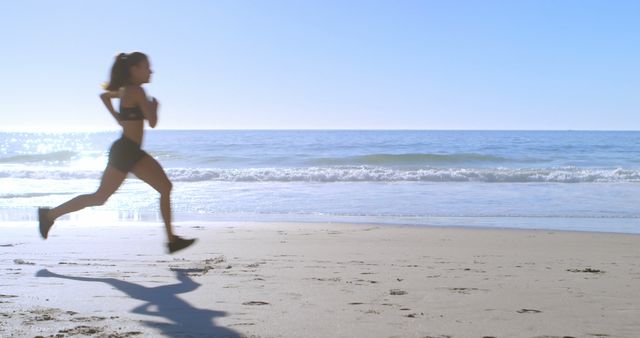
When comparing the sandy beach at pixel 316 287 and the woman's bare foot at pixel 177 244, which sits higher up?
the woman's bare foot at pixel 177 244

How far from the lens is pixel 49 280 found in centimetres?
423

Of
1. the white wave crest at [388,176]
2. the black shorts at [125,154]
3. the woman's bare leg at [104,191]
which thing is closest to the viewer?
the black shorts at [125,154]

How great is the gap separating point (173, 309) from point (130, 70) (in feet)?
5.50

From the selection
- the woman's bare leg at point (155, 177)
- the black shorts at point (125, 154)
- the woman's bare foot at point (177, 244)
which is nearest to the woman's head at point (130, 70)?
the black shorts at point (125, 154)

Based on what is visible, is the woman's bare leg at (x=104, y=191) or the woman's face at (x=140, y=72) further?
the woman's bare leg at (x=104, y=191)

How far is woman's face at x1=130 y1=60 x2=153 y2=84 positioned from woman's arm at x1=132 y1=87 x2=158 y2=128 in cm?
6

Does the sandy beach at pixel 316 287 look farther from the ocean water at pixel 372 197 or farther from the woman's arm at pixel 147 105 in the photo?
the ocean water at pixel 372 197

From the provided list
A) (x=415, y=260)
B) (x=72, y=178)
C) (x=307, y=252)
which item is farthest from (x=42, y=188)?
(x=415, y=260)

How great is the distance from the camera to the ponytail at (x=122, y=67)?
13.6 feet

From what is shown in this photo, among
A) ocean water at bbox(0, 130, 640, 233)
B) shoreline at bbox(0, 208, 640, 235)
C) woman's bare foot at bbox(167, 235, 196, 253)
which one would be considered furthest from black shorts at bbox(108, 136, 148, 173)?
ocean water at bbox(0, 130, 640, 233)

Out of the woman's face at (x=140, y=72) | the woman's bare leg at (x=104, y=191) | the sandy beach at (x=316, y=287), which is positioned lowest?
the sandy beach at (x=316, y=287)

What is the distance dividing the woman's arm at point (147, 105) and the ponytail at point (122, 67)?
124 millimetres

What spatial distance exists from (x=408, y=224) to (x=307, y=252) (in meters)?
3.28

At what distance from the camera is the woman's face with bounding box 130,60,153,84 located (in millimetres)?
4145
